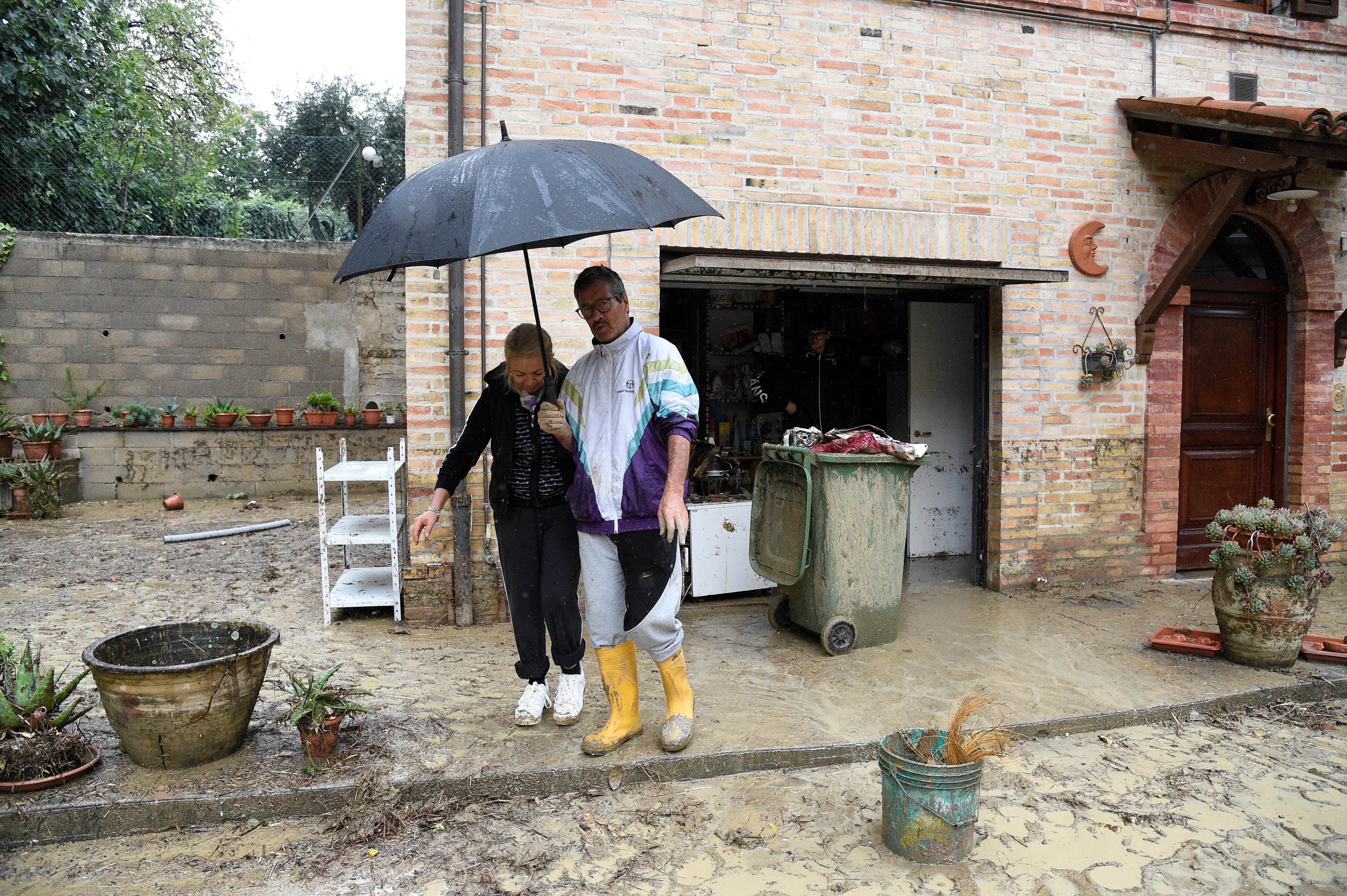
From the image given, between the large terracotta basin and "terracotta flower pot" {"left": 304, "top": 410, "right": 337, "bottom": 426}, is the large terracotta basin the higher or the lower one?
the lower one

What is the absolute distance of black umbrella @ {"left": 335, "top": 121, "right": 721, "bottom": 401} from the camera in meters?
2.69

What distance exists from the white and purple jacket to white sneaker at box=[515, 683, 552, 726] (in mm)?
894

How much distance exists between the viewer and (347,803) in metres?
3.19

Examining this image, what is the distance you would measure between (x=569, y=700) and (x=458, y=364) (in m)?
2.30

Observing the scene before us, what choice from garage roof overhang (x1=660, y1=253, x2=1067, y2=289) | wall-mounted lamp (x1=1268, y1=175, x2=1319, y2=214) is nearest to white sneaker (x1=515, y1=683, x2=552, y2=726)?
garage roof overhang (x1=660, y1=253, x2=1067, y2=289)

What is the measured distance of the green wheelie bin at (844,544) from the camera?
16.3 ft

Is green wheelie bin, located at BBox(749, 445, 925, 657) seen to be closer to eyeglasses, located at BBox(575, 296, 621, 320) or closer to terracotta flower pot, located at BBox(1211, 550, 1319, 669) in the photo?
terracotta flower pot, located at BBox(1211, 550, 1319, 669)

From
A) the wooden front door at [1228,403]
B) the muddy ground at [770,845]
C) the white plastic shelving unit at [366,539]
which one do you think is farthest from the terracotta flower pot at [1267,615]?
the white plastic shelving unit at [366,539]

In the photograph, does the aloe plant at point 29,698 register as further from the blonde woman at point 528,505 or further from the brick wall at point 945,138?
the brick wall at point 945,138

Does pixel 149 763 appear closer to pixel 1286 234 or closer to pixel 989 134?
pixel 989 134

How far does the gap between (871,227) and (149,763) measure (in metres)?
5.05

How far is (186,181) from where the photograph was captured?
17.9m

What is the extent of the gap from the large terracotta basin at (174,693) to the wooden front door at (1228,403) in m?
6.72

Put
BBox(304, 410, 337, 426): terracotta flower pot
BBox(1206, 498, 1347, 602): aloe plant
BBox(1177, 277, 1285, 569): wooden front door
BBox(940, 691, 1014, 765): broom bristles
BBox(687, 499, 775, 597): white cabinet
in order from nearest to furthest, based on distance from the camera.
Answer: BBox(940, 691, 1014, 765): broom bristles
BBox(1206, 498, 1347, 602): aloe plant
BBox(687, 499, 775, 597): white cabinet
BBox(1177, 277, 1285, 569): wooden front door
BBox(304, 410, 337, 426): terracotta flower pot
